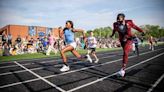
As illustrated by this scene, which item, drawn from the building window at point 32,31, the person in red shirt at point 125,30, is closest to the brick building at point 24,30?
the building window at point 32,31

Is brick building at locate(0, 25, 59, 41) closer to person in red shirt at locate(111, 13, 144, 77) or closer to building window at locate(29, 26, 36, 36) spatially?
building window at locate(29, 26, 36, 36)

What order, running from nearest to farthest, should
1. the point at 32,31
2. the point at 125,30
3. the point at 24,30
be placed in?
1. the point at 125,30
2. the point at 24,30
3. the point at 32,31

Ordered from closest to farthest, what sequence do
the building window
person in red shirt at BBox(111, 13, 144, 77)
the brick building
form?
person in red shirt at BBox(111, 13, 144, 77)
the brick building
the building window

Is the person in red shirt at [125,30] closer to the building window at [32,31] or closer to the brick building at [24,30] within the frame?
the brick building at [24,30]

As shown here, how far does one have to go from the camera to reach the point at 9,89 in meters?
5.00

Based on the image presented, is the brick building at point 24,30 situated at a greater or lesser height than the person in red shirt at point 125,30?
greater

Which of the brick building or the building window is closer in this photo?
the brick building

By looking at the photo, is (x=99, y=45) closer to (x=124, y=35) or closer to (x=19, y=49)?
(x=19, y=49)

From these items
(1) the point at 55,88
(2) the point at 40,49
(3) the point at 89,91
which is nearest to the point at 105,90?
(3) the point at 89,91

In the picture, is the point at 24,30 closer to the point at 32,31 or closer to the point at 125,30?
the point at 32,31

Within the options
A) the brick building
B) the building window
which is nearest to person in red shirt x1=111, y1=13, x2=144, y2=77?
the brick building

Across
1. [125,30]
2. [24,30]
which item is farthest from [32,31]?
[125,30]

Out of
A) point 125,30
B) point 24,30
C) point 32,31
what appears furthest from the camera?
point 32,31

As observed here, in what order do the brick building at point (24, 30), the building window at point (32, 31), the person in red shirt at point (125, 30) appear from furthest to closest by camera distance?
the building window at point (32, 31)
the brick building at point (24, 30)
the person in red shirt at point (125, 30)
